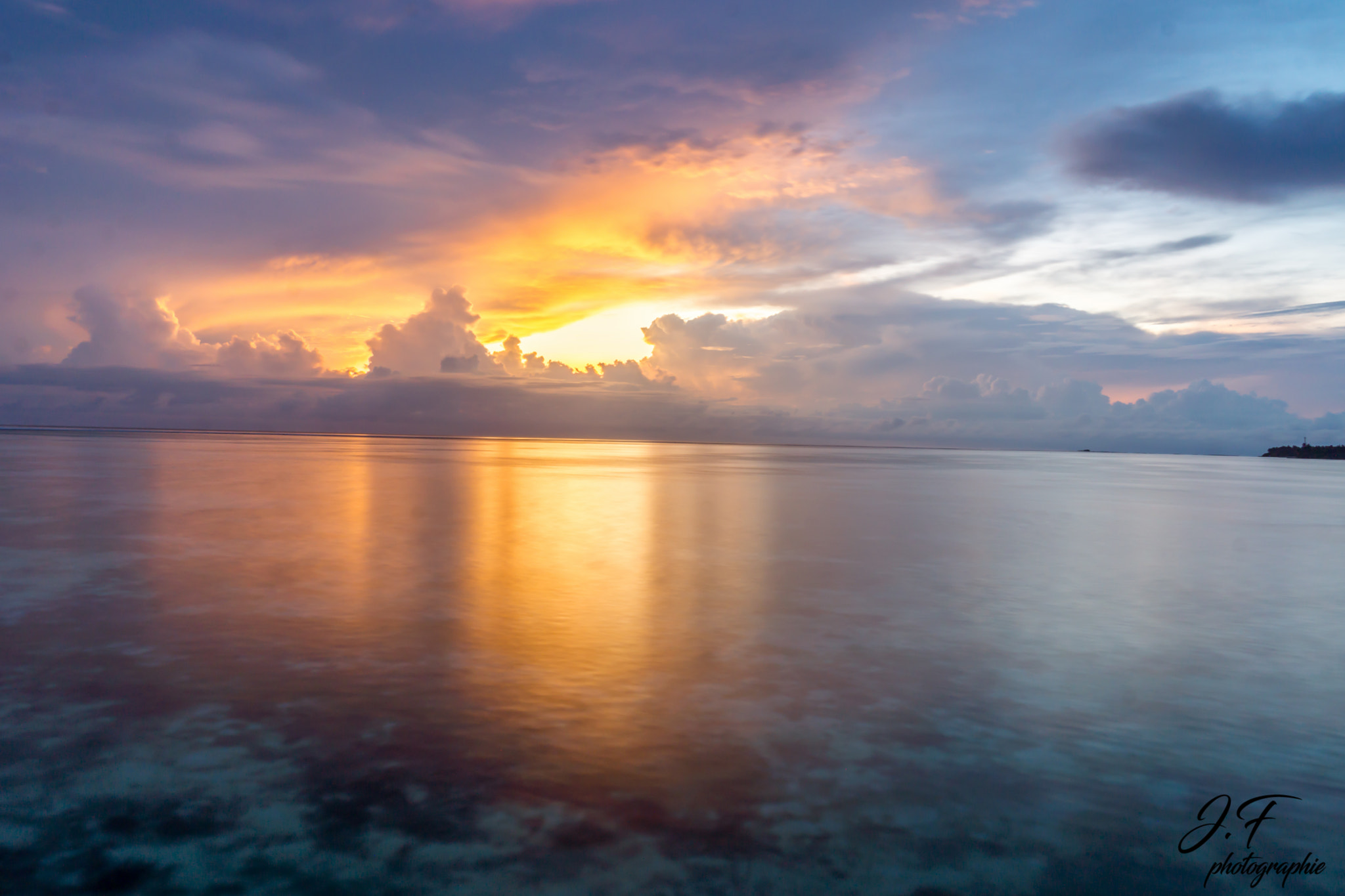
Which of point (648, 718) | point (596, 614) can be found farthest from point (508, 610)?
point (648, 718)

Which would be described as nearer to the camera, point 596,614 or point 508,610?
point 596,614

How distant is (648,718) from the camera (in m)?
8.15

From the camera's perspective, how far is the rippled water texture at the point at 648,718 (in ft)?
17.9

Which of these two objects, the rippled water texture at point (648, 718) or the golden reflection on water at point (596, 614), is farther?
the golden reflection on water at point (596, 614)

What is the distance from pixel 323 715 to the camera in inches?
311

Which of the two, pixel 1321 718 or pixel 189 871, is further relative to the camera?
pixel 1321 718

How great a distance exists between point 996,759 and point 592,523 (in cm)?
2011

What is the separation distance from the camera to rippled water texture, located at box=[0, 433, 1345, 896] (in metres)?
5.46

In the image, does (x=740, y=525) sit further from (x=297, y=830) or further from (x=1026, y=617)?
(x=297, y=830)

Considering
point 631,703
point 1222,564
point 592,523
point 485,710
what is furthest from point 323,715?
point 1222,564

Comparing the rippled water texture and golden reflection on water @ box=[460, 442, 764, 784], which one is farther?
golden reflection on water @ box=[460, 442, 764, 784]

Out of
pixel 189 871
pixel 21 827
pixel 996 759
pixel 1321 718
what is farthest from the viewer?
pixel 1321 718

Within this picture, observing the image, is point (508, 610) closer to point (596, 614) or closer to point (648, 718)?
point (596, 614)

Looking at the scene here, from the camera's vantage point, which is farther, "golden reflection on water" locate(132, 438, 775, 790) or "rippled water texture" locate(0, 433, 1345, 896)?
"golden reflection on water" locate(132, 438, 775, 790)
